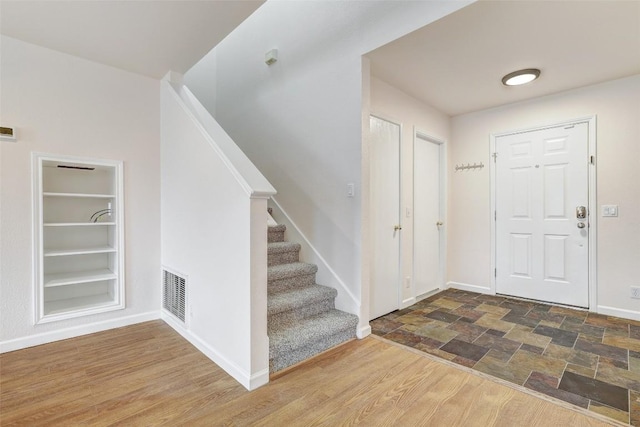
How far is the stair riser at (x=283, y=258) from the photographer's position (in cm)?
296

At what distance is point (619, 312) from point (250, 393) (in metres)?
3.69

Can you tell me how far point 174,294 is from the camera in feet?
9.36

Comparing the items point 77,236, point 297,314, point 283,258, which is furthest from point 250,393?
point 77,236

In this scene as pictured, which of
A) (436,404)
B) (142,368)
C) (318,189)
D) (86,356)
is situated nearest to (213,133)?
(318,189)

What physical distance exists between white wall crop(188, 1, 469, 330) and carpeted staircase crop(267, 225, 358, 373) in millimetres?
259

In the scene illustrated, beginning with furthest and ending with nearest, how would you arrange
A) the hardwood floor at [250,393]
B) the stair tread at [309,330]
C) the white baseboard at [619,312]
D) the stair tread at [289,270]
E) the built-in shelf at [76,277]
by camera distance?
the white baseboard at [619,312] → the stair tread at [289,270] → the built-in shelf at [76,277] → the stair tread at [309,330] → the hardwood floor at [250,393]

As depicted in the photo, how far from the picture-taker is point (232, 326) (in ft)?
6.69

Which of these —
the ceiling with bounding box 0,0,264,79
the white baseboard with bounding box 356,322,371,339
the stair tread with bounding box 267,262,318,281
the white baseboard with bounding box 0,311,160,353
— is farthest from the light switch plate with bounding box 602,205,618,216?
the white baseboard with bounding box 0,311,160,353

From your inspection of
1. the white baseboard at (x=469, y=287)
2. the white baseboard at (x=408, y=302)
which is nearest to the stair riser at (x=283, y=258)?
the white baseboard at (x=408, y=302)

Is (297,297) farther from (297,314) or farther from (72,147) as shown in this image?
(72,147)

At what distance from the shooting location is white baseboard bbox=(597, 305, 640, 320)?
3.04 meters

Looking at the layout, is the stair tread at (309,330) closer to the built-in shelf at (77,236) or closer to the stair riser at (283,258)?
the stair riser at (283,258)

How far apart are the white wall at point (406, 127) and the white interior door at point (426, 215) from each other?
106 millimetres

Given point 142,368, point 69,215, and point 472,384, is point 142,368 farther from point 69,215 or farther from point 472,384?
point 472,384
